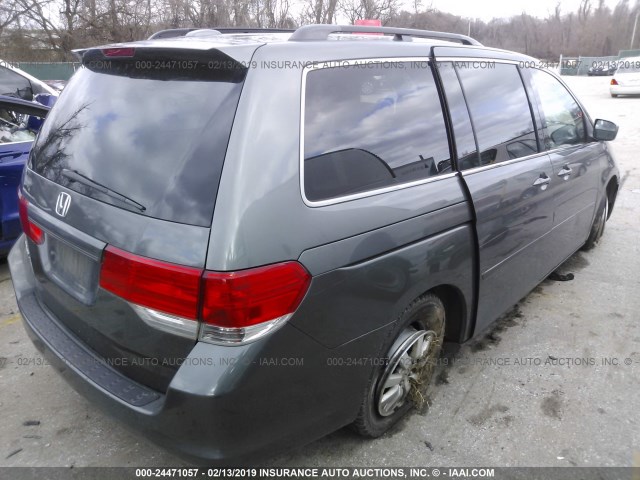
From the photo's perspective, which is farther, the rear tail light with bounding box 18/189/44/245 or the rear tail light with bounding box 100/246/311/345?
the rear tail light with bounding box 18/189/44/245

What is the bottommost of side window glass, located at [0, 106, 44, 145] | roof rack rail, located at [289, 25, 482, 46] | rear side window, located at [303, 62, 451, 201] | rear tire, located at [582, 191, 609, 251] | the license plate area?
rear tire, located at [582, 191, 609, 251]

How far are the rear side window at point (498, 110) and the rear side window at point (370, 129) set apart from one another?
1.16ft

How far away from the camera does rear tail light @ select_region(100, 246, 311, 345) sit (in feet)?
5.16

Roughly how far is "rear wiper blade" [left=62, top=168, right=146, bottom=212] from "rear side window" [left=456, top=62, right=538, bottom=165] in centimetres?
181

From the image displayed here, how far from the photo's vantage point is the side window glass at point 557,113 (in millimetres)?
3375

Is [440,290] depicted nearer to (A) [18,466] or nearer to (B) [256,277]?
(B) [256,277]

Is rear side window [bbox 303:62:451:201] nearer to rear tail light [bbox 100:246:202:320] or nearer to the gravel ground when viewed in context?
rear tail light [bbox 100:246:202:320]

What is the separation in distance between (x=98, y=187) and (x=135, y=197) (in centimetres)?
25

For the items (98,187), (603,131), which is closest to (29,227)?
(98,187)

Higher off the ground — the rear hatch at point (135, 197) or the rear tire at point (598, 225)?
the rear hatch at point (135, 197)

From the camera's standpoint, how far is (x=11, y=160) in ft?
13.6

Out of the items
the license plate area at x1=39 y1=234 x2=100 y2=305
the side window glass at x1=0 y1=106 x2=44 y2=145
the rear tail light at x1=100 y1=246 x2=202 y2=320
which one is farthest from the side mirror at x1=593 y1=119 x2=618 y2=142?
the side window glass at x1=0 y1=106 x2=44 y2=145

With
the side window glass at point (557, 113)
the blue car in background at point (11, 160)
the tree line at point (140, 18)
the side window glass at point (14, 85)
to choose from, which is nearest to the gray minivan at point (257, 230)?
the side window glass at point (557, 113)

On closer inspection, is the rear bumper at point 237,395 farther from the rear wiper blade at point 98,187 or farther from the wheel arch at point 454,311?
the wheel arch at point 454,311
